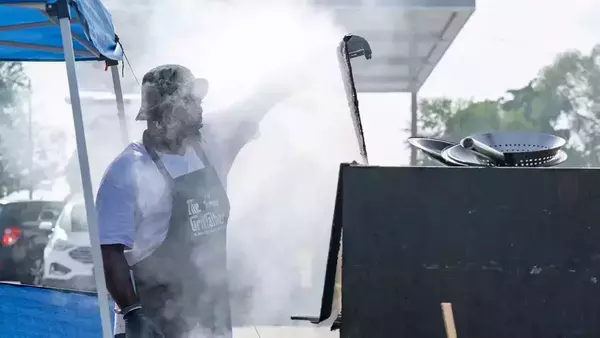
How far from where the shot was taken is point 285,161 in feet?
13.8

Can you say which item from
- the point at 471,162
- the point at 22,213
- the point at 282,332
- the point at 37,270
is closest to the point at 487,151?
the point at 471,162

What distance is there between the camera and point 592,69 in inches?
712

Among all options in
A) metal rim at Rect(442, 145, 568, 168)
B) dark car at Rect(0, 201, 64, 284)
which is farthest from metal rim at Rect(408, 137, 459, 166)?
dark car at Rect(0, 201, 64, 284)

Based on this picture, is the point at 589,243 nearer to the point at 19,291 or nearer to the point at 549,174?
the point at 549,174

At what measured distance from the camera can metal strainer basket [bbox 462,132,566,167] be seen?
207cm

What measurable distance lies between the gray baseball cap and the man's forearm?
59 centimetres

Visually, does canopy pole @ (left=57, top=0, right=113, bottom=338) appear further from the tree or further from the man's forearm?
the tree

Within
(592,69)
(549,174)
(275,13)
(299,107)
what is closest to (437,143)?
(549,174)

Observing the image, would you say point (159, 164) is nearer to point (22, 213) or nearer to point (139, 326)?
point (139, 326)

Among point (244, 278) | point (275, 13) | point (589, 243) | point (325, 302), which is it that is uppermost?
point (275, 13)

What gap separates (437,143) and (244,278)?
1.88m

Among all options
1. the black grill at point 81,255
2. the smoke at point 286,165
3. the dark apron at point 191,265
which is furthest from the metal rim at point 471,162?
the black grill at point 81,255

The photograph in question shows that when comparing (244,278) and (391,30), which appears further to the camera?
(391,30)

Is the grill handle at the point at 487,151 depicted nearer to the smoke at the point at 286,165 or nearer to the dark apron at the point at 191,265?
the dark apron at the point at 191,265
